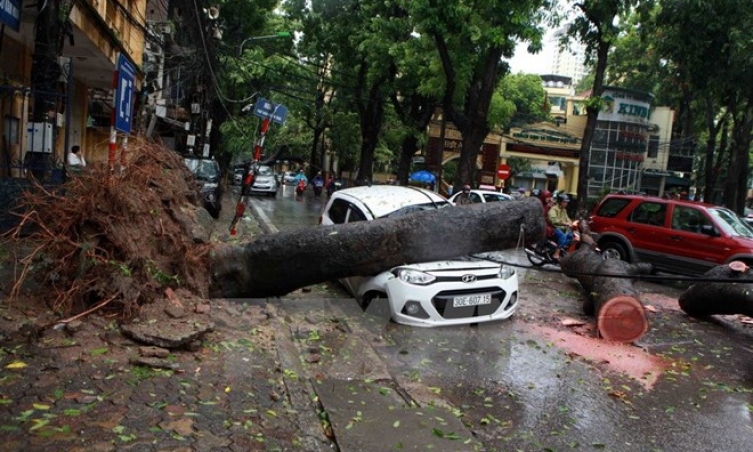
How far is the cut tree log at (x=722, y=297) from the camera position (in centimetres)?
732

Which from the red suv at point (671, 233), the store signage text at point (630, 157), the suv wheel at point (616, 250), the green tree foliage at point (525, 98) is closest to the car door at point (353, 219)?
the red suv at point (671, 233)

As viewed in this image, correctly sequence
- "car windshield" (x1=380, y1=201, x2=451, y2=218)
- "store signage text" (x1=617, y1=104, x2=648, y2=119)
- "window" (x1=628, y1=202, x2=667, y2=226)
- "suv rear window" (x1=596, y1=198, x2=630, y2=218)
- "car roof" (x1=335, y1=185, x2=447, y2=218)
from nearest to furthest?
"car windshield" (x1=380, y1=201, x2=451, y2=218), "car roof" (x1=335, y1=185, x2=447, y2=218), "window" (x1=628, y1=202, x2=667, y2=226), "suv rear window" (x1=596, y1=198, x2=630, y2=218), "store signage text" (x1=617, y1=104, x2=648, y2=119)

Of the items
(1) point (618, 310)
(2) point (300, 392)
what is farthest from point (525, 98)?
(2) point (300, 392)

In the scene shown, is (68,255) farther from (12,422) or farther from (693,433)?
(693,433)

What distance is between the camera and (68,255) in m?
5.13

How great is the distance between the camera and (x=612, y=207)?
1269 centimetres

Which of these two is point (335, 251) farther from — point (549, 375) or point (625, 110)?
point (625, 110)

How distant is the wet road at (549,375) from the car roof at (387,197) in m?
1.35

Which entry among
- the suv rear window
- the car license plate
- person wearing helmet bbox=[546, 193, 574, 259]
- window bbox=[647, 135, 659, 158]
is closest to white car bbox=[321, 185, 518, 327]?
the car license plate

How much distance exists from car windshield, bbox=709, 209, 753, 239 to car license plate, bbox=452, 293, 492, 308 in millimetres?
6375

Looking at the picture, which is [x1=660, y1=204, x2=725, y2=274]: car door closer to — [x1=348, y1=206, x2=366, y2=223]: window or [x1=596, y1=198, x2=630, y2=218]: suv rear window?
[x1=596, y1=198, x2=630, y2=218]: suv rear window

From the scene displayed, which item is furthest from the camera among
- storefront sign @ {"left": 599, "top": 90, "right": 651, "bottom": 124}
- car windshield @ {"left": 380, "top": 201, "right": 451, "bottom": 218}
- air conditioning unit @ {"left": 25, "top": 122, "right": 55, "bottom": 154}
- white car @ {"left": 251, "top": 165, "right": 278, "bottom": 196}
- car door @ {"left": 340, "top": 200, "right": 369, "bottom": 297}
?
storefront sign @ {"left": 599, "top": 90, "right": 651, "bottom": 124}

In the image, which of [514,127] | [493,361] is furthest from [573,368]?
[514,127]

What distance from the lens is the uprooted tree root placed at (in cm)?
510
